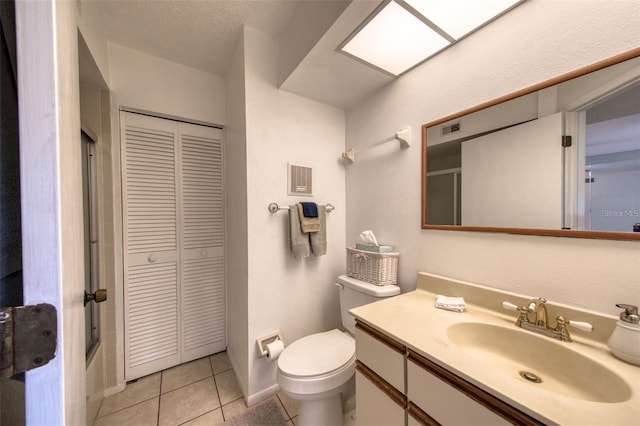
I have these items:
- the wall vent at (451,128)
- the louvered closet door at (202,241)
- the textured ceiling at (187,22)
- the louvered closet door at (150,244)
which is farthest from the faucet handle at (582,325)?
the louvered closet door at (150,244)

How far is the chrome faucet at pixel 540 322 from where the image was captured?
76 cm

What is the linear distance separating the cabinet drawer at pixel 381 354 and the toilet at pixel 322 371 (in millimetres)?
267

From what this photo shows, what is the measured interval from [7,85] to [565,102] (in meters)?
1.56

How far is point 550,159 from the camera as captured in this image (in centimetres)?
87

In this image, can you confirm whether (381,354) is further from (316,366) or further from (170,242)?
(170,242)

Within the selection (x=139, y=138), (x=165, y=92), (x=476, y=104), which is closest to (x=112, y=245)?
(x=139, y=138)

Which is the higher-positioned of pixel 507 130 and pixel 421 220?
pixel 507 130

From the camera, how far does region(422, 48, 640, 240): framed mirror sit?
721 mm

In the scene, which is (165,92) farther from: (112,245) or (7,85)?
(7,85)

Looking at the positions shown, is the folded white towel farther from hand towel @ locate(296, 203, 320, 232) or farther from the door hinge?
the door hinge

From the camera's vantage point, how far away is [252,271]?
4.80ft

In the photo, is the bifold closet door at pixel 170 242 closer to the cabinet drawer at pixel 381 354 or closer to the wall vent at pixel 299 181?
the wall vent at pixel 299 181

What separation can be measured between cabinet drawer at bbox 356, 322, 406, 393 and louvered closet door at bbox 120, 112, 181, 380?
1582 mm

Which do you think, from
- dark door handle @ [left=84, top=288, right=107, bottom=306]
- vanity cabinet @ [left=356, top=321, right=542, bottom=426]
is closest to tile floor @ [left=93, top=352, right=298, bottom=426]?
vanity cabinet @ [left=356, top=321, right=542, bottom=426]
